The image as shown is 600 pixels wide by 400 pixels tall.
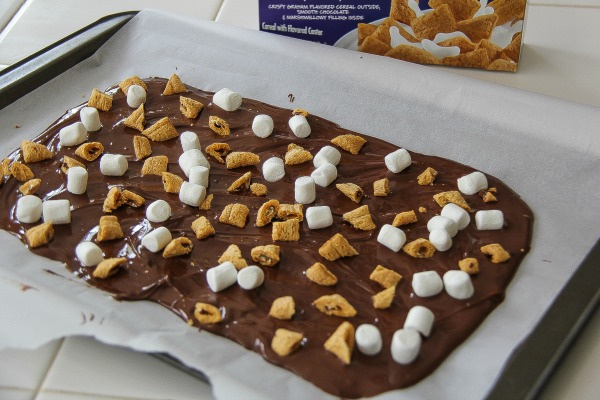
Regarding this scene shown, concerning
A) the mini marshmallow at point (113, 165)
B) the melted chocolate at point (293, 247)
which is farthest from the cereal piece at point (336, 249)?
the mini marshmallow at point (113, 165)

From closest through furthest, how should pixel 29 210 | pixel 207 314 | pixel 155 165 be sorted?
pixel 207 314 → pixel 29 210 → pixel 155 165

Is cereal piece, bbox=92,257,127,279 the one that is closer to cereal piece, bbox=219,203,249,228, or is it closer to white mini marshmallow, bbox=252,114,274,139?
cereal piece, bbox=219,203,249,228

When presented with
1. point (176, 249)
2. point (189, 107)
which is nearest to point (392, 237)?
point (176, 249)

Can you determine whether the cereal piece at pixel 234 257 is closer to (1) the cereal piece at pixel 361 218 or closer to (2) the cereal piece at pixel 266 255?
(2) the cereal piece at pixel 266 255

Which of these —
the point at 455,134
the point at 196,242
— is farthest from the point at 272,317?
the point at 455,134

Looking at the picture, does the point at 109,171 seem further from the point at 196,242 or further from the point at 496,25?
the point at 496,25

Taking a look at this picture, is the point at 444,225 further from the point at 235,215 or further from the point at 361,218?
the point at 235,215
